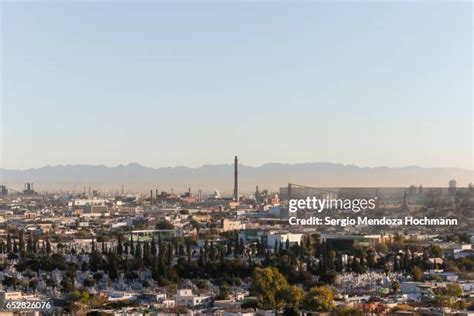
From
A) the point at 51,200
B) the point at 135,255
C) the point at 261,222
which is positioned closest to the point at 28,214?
the point at 261,222

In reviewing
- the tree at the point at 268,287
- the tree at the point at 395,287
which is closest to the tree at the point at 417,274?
the tree at the point at 395,287

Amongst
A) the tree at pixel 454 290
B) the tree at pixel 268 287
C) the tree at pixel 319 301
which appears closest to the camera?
the tree at pixel 319 301

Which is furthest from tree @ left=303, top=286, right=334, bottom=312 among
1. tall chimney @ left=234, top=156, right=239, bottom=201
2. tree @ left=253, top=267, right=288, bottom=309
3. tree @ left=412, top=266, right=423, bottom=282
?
tall chimney @ left=234, top=156, right=239, bottom=201

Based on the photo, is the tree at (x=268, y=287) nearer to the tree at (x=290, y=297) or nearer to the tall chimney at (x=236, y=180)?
the tree at (x=290, y=297)

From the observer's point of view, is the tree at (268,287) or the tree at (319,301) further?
the tree at (268,287)

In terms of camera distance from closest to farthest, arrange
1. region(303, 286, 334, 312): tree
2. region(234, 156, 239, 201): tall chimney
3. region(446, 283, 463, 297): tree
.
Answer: region(303, 286, 334, 312): tree
region(446, 283, 463, 297): tree
region(234, 156, 239, 201): tall chimney

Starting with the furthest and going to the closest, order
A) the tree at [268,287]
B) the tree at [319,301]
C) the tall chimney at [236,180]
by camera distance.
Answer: the tall chimney at [236,180] < the tree at [268,287] < the tree at [319,301]

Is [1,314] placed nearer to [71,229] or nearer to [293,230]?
[293,230]

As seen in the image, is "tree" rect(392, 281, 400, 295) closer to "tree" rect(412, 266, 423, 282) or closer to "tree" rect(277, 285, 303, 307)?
"tree" rect(412, 266, 423, 282)

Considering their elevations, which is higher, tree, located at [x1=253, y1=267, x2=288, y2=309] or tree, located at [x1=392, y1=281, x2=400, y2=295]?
tree, located at [x1=253, y1=267, x2=288, y2=309]

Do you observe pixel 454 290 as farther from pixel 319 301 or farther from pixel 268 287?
pixel 268 287
